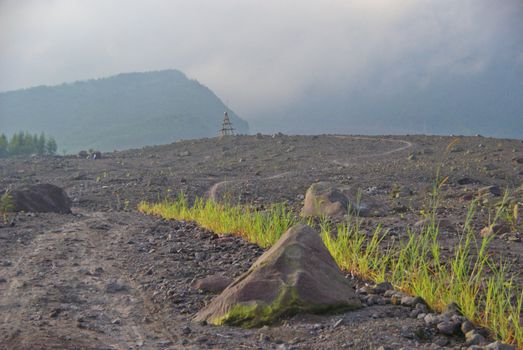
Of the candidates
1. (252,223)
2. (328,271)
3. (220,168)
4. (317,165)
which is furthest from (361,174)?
(328,271)

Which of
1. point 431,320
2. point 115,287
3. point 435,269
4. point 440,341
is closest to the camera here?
point 440,341

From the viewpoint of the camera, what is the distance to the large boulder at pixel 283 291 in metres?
4.42

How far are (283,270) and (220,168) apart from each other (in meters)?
22.8

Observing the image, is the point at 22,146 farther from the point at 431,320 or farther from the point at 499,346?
the point at 499,346

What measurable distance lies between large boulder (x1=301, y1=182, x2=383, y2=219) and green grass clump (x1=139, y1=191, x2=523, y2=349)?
156 centimetres

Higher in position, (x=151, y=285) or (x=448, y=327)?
(x=448, y=327)

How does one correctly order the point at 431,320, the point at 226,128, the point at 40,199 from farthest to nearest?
the point at 226,128 < the point at 40,199 < the point at 431,320

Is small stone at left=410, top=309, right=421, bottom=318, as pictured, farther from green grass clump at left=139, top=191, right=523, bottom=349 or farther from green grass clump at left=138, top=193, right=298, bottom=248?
green grass clump at left=138, top=193, right=298, bottom=248

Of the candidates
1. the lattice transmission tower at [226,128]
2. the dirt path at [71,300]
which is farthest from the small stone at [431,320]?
the lattice transmission tower at [226,128]

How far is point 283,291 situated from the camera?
4.50 metres

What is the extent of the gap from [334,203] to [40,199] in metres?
6.77

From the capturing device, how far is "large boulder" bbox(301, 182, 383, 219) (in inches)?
405

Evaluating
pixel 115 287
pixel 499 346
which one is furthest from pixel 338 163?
pixel 499 346

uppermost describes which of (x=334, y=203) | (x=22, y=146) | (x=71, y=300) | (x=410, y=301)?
(x=22, y=146)
